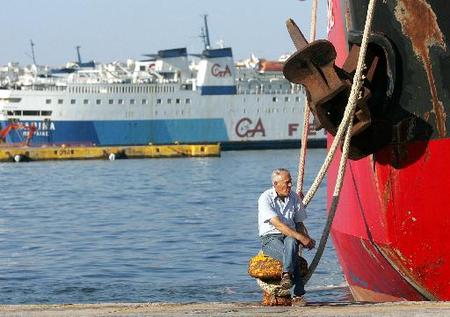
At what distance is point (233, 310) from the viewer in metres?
8.71

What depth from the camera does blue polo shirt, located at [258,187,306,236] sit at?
30.9 ft

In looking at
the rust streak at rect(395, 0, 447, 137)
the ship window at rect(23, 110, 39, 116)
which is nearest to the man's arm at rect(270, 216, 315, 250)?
the rust streak at rect(395, 0, 447, 137)

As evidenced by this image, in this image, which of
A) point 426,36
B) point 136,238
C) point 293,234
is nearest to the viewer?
point 293,234

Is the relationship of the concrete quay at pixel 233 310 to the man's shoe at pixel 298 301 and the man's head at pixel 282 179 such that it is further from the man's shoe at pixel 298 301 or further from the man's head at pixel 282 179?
the man's head at pixel 282 179

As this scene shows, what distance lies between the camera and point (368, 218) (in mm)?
10578

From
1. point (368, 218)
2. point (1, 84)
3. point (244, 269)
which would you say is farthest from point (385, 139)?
point (1, 84)

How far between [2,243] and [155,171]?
117 ft

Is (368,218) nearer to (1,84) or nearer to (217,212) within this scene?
(217,212)

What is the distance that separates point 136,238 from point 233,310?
16921 millimetres

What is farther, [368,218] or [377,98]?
[368,218]

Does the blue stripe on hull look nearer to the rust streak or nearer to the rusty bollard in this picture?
the rust streak

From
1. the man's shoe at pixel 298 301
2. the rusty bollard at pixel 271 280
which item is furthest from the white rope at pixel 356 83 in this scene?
the man's shoe at pixel 298 301

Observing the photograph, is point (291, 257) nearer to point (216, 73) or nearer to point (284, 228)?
point (284, 228)

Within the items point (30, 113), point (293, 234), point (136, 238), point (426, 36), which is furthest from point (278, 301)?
point (30, 113)
